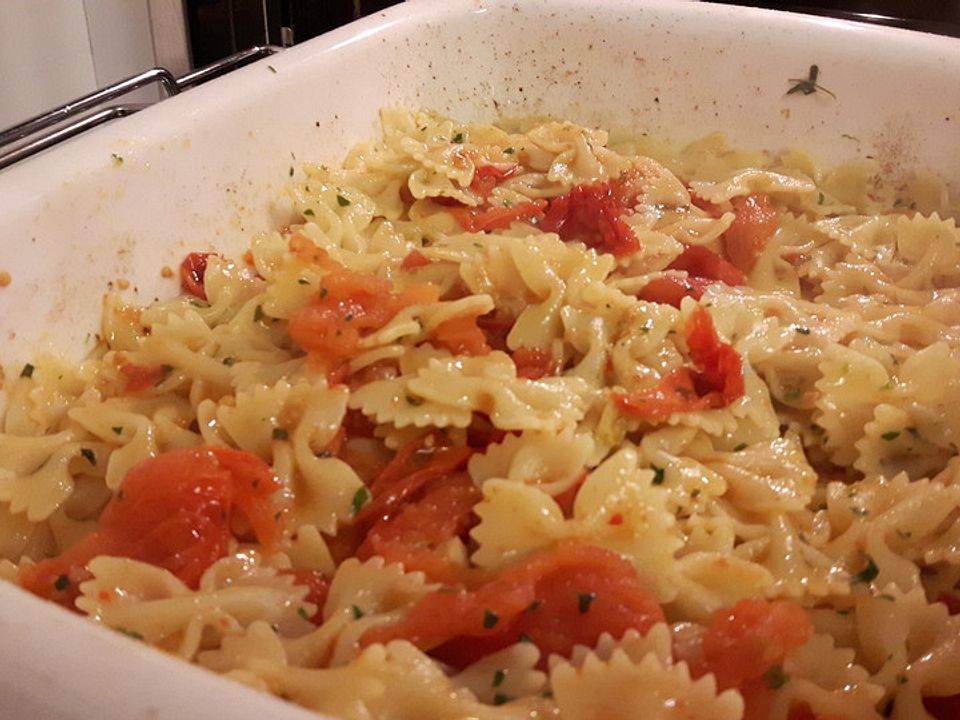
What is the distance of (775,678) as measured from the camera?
1.24 meters

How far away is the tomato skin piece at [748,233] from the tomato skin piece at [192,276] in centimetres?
123

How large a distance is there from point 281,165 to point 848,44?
1.47 m

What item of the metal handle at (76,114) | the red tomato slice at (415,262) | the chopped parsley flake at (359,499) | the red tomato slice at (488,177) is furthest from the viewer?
the red tomato slice at (488,177)

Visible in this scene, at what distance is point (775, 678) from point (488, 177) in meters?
1.48

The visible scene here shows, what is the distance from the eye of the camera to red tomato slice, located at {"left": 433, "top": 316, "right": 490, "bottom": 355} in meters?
1.69

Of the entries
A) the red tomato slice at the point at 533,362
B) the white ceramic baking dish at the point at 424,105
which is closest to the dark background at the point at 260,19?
the white ceramic baking dish at the point at 424,105

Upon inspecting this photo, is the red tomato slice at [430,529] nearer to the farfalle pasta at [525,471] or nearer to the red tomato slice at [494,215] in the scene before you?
the farfalle pasta at [525,471]

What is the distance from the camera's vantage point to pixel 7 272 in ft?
5.33

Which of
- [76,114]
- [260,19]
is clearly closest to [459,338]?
[76,114]

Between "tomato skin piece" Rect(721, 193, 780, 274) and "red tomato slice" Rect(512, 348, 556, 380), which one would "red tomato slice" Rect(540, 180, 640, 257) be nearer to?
"tomato skin piece" Rect(721, 193, 780, 274)

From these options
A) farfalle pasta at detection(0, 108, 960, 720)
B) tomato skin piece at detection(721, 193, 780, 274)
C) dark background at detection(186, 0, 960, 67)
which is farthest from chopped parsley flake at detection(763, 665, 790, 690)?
dark background at detection(186, 0, 960, 67)

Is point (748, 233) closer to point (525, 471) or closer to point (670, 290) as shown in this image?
point (670, 290)

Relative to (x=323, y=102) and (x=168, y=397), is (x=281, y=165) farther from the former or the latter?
(x=168, y=397)

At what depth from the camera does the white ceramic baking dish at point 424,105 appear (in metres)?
1.74
